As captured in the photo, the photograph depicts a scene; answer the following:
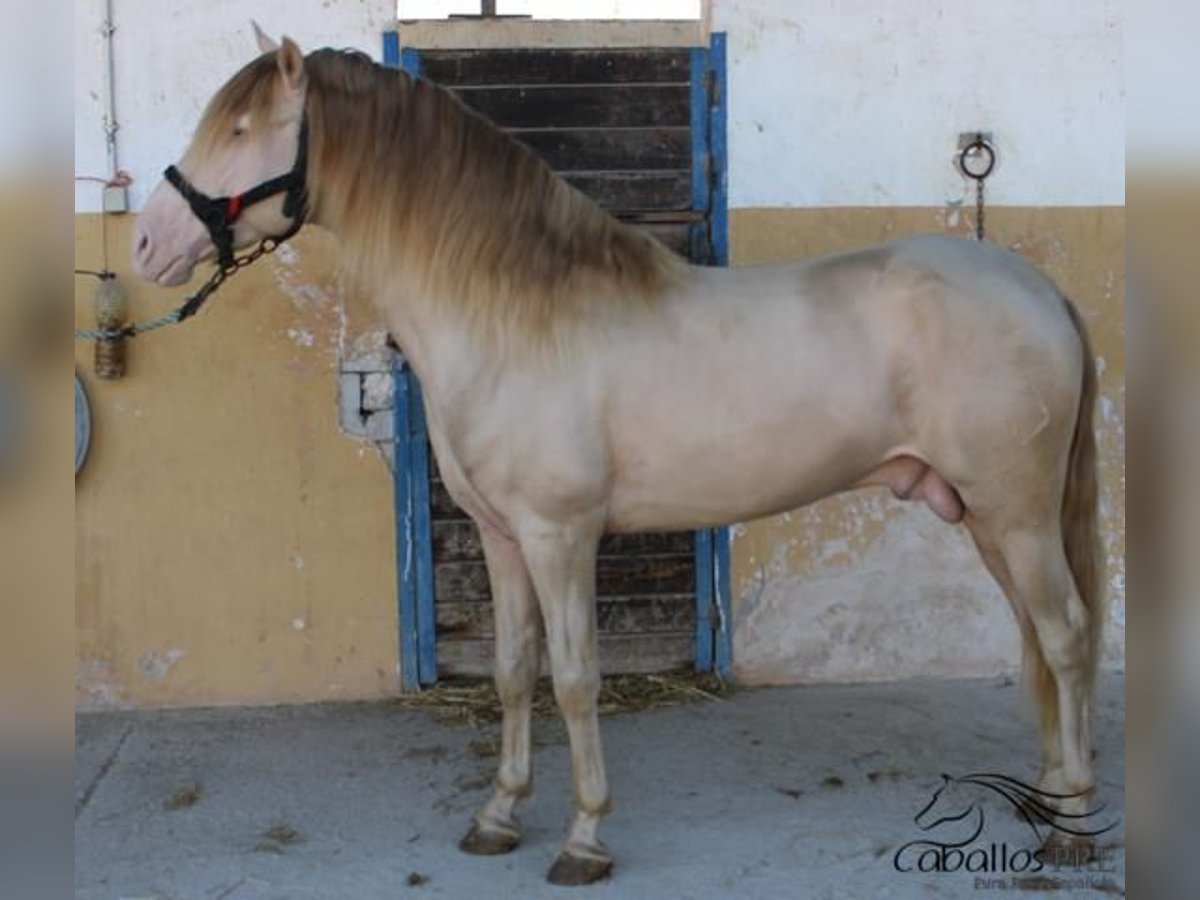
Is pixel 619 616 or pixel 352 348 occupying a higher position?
pixel 352 348

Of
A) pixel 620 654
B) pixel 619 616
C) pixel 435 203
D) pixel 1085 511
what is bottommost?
pixel 620 654

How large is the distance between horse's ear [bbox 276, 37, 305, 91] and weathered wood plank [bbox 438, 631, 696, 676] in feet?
6.93

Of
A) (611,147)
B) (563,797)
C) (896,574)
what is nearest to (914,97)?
(611,147)

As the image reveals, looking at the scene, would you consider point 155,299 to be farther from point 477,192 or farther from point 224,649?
point 477,192

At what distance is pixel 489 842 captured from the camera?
319 centimetres

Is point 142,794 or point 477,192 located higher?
point 477,192

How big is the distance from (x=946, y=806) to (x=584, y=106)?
2.51 meters

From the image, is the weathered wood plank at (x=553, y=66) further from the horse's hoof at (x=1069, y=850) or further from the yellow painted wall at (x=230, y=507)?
the horse's hoof at (x=1069, y=850)

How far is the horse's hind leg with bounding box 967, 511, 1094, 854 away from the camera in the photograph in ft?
9.95

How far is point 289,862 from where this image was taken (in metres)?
3.13

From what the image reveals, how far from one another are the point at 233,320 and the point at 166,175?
1.35 m

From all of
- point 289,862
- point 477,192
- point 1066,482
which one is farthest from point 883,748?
point 477,192

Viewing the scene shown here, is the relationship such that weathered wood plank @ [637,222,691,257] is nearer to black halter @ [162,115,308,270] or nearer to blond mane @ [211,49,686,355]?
blond mane @ [211,49,686,355]

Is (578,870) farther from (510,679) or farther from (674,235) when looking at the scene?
(674,235)
